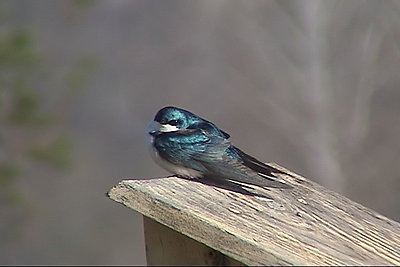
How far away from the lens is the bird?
41.0 inches

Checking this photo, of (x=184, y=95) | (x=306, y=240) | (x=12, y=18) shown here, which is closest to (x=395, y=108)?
(x=184, y=95)

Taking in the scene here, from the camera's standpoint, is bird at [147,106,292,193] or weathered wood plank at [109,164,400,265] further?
bird at [147,106,292,193]

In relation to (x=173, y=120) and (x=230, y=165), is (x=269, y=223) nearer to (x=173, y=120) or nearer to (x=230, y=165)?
(x=230, y=165)

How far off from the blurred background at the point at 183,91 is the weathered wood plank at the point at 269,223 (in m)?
1.27

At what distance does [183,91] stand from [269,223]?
4.99 ft

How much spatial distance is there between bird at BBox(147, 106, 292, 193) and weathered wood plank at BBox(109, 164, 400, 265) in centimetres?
3

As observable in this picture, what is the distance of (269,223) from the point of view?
3.05ft

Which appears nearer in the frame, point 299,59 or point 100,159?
point 299,59

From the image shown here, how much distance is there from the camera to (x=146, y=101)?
247 centimetres

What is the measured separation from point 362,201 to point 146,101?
75 centimetres

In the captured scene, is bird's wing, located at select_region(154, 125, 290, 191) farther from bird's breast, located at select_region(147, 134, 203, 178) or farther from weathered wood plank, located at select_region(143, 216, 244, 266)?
weathered wood plank, located at select_region(143, 216, 244, 266)

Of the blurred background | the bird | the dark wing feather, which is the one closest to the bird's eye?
the bird

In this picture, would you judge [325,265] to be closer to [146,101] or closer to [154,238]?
[154,238]

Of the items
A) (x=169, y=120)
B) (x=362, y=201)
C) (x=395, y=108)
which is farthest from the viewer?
(x=362, y=201)
